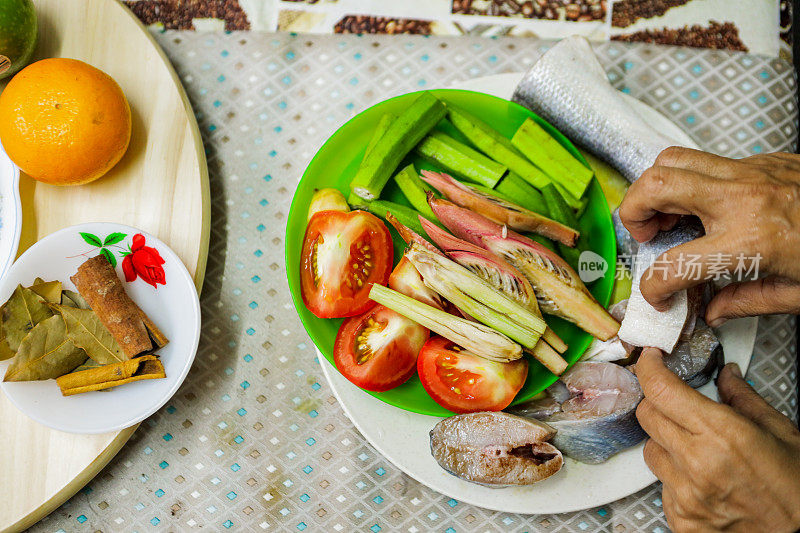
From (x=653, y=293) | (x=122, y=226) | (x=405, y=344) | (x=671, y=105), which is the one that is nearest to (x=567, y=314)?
(x=653, y=293)

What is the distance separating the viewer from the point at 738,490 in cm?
91

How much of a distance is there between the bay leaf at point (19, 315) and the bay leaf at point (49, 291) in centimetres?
2

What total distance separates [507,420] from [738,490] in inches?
14.2

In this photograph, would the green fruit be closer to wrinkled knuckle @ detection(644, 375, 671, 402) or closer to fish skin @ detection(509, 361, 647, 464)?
fish skin @ detection(509, 361, 647, 464)

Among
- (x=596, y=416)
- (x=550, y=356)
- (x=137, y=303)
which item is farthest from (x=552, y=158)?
(x=137, y=303)

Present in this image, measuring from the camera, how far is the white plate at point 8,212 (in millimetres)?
1182

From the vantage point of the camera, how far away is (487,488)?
115cm

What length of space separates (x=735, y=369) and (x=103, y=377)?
115cm

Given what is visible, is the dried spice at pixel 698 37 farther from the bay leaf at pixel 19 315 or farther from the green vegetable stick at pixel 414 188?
the bay leaf at pixel 19 315

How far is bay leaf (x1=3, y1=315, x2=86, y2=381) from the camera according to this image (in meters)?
1.08

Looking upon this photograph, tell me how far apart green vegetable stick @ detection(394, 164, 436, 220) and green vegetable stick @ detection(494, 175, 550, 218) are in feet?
0.45

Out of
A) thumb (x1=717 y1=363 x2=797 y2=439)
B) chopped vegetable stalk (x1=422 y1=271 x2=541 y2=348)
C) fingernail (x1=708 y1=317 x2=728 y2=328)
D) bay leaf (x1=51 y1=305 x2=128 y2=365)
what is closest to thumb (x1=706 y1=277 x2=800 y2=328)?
fingernail (x1=708 y1=317 x2=728 y2=328)

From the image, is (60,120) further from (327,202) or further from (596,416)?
(596,416)

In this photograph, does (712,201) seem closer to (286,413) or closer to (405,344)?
(405,344)
